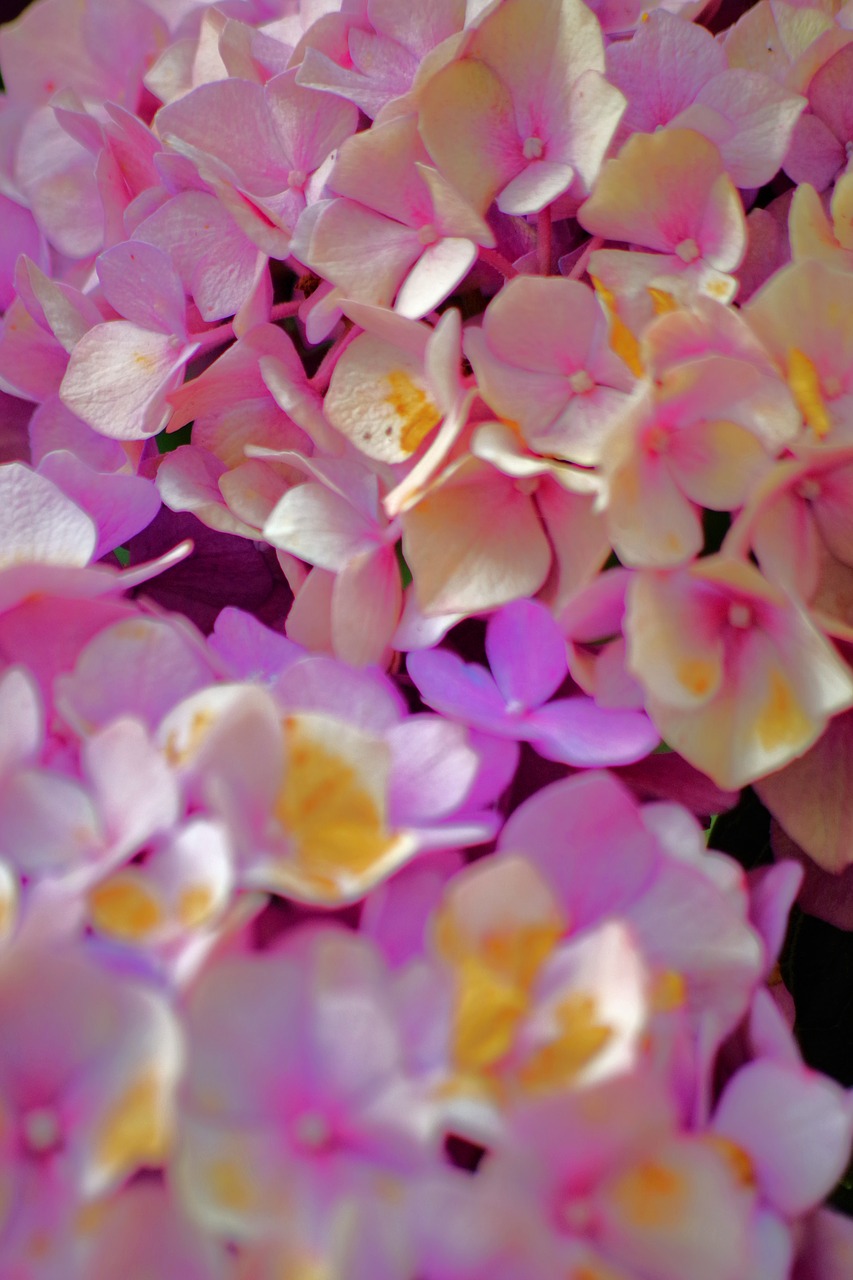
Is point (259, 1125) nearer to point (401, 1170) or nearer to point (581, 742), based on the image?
point (401, 1170)

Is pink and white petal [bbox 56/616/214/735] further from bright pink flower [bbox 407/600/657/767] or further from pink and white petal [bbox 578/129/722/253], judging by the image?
pink and white petal [bbox 578/129/722/253]

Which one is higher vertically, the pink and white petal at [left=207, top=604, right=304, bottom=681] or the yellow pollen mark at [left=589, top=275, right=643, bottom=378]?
the yellow pollen mark at [left=589, top=275, right=643, bottom=378]

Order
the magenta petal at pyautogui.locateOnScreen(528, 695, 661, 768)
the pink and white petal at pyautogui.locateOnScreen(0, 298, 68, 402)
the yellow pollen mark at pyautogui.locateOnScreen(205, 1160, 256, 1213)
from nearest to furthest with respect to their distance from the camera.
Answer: the yellow pollen mark at pyautogui.locateOnScreen(205, 1160, 256, 1213)
the magenta petal at pyautogui.locateOnScreen(528, 695, 661, 768)
the pink and white petal at pyautogui.locateOnScreen(0, 298, 68, 402)

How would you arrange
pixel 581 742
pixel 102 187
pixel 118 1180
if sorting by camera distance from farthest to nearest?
pixel 102 187 < pixel 581 742 < pixel 118 1180

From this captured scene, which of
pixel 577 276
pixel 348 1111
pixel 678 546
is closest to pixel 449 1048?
pixel 348 1111

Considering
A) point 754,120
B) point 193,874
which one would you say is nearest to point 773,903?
point 193,874

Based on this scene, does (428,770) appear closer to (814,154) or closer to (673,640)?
(673,640)

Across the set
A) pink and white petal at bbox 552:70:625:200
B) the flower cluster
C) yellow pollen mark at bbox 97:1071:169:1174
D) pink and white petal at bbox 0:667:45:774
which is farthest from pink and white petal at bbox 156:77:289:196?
yellow pollen mark at bbox 97:1071:169:1174
